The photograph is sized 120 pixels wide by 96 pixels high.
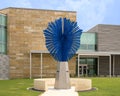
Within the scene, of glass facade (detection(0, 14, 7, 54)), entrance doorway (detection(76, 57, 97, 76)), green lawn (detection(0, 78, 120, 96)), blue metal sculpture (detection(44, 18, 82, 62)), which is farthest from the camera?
entrance doorway (detection(76, 57, 97, 76))

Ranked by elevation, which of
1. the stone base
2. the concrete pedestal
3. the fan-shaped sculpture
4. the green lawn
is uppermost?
the fan-shaped sculpture

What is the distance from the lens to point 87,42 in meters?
49.4

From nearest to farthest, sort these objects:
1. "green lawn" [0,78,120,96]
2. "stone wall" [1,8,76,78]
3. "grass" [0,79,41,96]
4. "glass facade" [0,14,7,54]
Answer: "grass" [0,79,41,96], "green lawn" [0,78,120,96], "glass facade" [0,14,7,54], "stone wall" [1,8,76,78]

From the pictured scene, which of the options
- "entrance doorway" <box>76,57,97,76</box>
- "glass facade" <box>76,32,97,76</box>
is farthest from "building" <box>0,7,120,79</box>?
"entrance doorway" <box>76,57,97,76</box>

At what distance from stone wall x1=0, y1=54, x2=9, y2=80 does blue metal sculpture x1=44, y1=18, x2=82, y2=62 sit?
60.9 feet

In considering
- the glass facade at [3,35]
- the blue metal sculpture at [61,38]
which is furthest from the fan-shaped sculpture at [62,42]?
the glass facade at [3,35]

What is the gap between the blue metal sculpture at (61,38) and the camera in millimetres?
22516

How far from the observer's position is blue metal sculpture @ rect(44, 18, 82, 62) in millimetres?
22516

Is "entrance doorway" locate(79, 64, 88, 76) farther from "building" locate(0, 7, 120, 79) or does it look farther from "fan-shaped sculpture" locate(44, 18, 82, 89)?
"fan-shaped sculpture" locate(44, 18, 82, 89)

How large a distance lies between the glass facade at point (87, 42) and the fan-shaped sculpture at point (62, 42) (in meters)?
25.6

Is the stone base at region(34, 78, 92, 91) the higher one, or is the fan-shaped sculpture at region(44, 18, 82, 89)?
the fan-shaped sculpture at region(44, 18, 82, 89)

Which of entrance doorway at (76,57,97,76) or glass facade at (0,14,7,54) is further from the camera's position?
entrance doorway at (76,57,97,76)

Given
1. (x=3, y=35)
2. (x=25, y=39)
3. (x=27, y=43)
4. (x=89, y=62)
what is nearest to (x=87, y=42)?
(x=89, y=62)

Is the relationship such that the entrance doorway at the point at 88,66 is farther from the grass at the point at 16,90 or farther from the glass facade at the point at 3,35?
the grass at the point at 16,90
